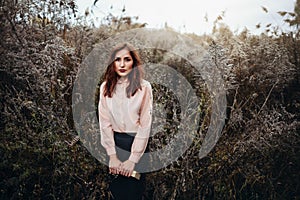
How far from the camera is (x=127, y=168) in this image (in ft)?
7.77

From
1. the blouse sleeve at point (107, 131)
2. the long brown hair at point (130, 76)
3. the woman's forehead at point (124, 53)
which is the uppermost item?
the woman's forehead at point (124, 53)

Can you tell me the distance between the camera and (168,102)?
3227mm

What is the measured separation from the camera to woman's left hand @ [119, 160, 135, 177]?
7.73 feet

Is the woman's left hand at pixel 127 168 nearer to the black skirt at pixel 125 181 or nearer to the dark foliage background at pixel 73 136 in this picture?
the black skirt at pixel 125 181

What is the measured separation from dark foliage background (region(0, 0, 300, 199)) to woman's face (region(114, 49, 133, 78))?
792 mm

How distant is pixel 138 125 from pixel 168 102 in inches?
35.5

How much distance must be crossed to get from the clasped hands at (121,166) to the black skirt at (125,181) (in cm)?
3

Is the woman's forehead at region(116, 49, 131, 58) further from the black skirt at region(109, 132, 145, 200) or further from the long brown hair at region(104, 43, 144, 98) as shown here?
the black skirt at region(109, 132, 145, 200)

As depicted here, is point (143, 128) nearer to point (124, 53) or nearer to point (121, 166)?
point (121, 166)

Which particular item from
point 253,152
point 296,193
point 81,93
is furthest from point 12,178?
point 296,193

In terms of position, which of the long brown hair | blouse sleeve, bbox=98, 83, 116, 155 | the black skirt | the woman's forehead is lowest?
the black skirt

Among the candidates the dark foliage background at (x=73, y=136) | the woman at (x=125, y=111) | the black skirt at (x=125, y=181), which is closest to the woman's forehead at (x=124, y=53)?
the woman at (x=125, y=111)

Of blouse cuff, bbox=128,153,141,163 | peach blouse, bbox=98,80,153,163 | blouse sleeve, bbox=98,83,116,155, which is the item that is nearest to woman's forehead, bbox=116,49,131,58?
peach blouse, bbox=98,80,153,163

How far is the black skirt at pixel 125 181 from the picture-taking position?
238 cm
